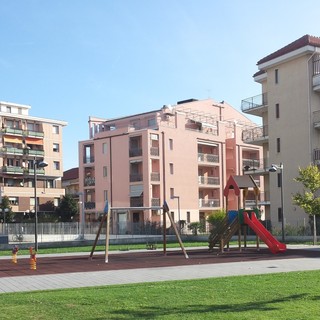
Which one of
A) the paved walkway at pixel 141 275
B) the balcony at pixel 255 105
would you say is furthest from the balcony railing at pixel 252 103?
the paved walkway at pixel 141 275

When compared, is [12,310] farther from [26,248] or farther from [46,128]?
[46,128]

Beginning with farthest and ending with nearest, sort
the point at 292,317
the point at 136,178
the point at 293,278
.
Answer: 1. the point at 136,178
2. the point at 293,278
3. the point at 292,317

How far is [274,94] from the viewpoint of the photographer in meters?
48.5

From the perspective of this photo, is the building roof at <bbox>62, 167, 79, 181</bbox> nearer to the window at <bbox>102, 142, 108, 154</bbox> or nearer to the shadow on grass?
the window at <bbox>102, 142, 108, 154</bbox>

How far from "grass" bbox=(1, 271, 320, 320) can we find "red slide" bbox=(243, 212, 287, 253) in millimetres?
13742

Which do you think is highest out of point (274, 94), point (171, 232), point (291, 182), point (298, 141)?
point (274, 94)

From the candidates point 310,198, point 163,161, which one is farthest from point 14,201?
point 310,198

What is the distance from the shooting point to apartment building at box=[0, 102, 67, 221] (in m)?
77.8

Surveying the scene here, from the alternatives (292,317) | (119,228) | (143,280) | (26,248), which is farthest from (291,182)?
(292,317)

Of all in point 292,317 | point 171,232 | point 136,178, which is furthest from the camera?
point 136,178

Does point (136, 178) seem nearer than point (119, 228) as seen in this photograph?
No

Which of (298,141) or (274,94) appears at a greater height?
(274,94)

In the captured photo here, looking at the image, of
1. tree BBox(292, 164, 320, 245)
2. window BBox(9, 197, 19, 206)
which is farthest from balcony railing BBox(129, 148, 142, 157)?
tree BBox(292, 164, 320, 245)

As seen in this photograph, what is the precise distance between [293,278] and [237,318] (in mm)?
6717
